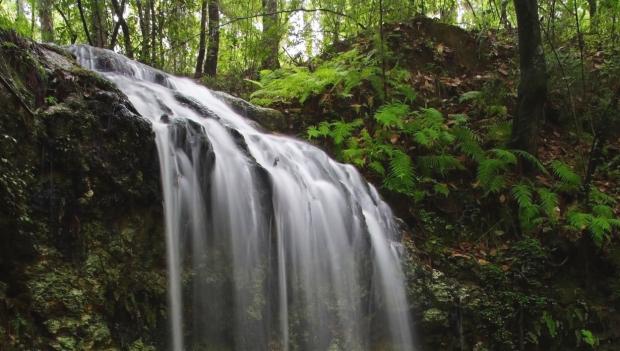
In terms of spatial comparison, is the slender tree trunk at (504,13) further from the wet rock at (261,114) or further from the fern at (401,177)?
the wet rock at (261,114)

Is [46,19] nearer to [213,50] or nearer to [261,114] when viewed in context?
[213,50]

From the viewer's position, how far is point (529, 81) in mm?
6273

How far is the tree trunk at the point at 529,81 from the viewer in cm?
621

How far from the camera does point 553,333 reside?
5.03m

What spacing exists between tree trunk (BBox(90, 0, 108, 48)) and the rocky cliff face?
191 inches

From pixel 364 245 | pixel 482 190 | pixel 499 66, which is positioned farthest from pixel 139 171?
pixel 499 66

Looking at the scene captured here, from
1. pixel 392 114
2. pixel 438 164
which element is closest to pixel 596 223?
pixel 438 164

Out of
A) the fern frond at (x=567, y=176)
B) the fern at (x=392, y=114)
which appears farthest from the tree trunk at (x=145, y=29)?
the fern frond at (x=567, y=176)

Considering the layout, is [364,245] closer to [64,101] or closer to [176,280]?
[176,280]

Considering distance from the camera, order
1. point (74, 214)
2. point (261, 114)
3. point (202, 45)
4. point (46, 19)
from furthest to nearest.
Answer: point (46, 19), point (202, 45), point (261, 114), point (74, 214)

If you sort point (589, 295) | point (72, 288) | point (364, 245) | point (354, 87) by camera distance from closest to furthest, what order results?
point (72, 288) → point (364, 245) → point (589, 295) → point (354, 87)

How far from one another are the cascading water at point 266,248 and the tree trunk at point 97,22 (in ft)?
11.4

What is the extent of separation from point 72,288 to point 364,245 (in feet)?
9.00

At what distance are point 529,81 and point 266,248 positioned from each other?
415 cm
